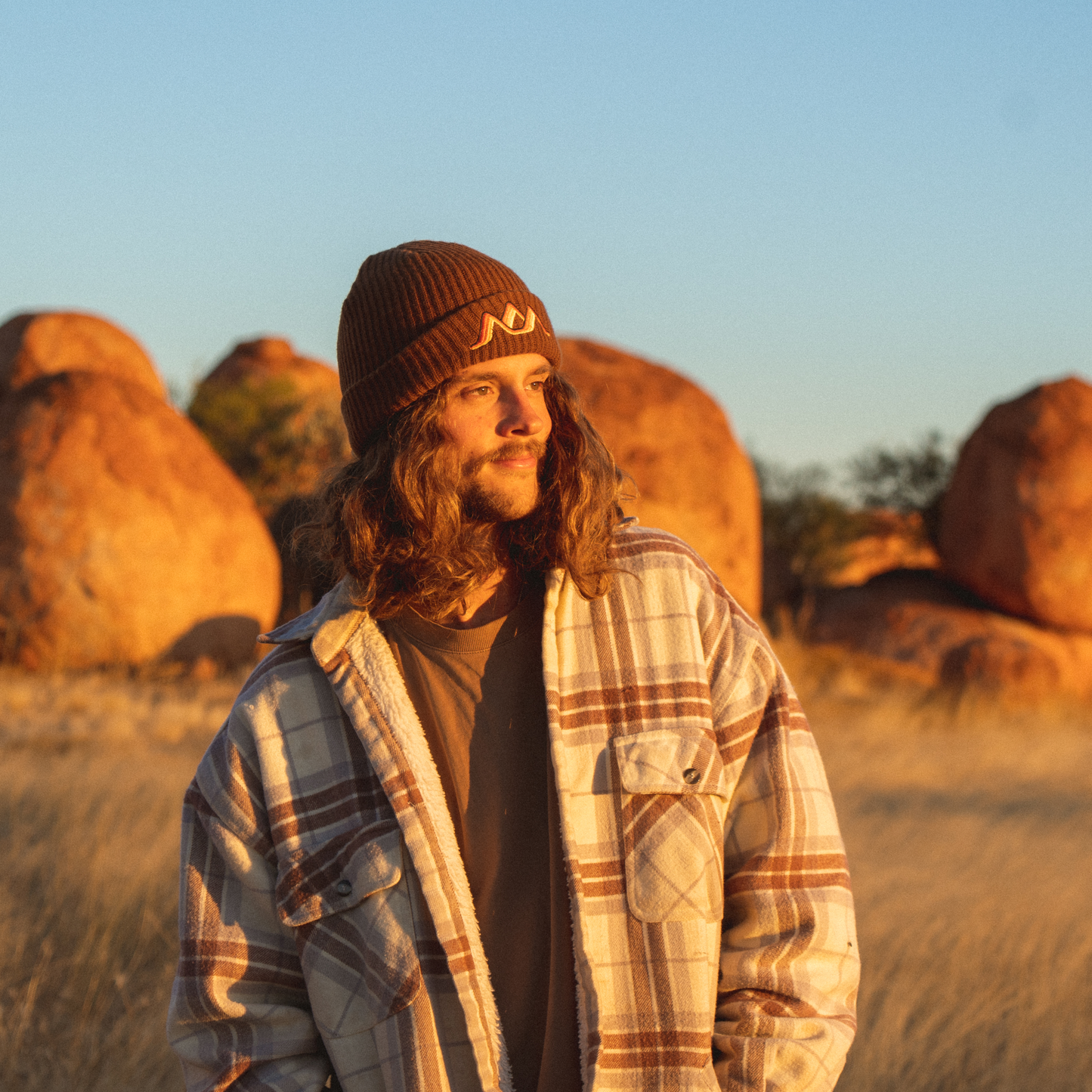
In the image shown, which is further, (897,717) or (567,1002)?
(897,717)

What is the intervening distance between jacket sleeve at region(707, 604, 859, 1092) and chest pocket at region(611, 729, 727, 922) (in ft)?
0.19

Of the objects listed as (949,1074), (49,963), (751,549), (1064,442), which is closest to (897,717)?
(751,549)

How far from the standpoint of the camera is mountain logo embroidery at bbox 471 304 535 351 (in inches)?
82.4

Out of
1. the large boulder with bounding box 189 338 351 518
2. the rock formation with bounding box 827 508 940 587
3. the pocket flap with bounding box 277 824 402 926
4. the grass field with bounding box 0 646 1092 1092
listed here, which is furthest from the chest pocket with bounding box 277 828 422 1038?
the rock formation with bounding box 827 508 940 587

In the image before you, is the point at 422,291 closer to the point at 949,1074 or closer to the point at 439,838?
the point at 439,838

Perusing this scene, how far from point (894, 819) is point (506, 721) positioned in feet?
20.2

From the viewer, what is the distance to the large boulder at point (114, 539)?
10.5 meters

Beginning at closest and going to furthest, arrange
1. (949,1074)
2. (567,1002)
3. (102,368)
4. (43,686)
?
(567,1002), (949,1074), (43,686), (102,368)

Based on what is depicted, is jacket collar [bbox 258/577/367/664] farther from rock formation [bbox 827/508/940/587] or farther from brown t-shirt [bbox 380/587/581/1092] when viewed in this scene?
rock formation [bbox 827/508/940/587]

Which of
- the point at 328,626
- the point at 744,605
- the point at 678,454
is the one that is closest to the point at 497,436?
the point at 328,626

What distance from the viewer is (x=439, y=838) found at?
1787 millimetres

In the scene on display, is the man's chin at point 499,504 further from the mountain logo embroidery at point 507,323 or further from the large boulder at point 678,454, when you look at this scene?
the large boulder at point 678,454

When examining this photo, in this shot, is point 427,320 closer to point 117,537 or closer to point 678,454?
point 117,537

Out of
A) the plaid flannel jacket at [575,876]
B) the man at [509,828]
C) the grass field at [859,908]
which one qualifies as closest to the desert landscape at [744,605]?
the grass field at [859,908]
